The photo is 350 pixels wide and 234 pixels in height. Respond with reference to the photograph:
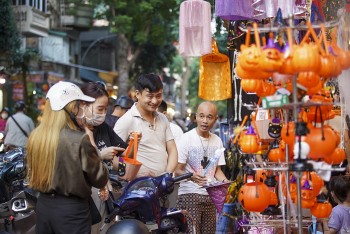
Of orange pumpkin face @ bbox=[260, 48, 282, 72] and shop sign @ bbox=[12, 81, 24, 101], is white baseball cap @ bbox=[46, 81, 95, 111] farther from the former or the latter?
shop sign @ bbox=[12, 81, 24, 101]

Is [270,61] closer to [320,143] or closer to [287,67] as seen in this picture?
[287,67]

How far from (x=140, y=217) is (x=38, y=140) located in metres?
1.43

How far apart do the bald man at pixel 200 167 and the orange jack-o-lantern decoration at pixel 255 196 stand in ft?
6.84

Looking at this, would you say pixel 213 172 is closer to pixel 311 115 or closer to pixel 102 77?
pixel 311 115

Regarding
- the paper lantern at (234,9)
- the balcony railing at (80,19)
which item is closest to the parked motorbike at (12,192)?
the paper lantern at (234,9)

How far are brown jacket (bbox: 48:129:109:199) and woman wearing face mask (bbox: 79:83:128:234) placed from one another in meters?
0.67

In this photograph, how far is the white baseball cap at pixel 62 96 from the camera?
5.34m

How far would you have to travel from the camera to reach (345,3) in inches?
277

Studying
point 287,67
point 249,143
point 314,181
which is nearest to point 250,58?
point 287,67

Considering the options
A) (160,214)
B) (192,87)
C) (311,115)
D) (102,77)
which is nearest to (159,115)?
(160,214)

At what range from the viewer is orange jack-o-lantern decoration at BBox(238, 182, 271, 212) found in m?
5.50

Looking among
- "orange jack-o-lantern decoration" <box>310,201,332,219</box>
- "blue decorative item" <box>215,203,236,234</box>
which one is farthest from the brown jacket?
"blue decorative item" <box>215,203,236,234</box>

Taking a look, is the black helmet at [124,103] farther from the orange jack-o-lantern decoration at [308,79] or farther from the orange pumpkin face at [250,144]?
the orange jack-o-lantern decoration at [308,79]

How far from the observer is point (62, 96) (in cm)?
536
